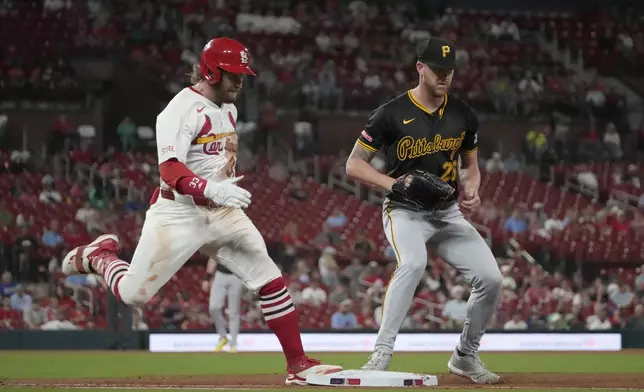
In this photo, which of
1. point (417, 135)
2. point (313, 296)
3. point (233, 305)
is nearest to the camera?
point (417, 135)

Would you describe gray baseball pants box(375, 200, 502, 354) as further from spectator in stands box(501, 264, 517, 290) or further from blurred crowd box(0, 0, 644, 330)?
spectator in stands box(501, 264, 517, 290)

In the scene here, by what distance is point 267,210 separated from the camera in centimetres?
2180

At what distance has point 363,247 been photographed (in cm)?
2036

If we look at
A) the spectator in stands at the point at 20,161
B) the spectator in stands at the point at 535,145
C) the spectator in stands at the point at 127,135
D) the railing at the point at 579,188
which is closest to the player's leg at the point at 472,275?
the spectator in stands at the point at 20,161

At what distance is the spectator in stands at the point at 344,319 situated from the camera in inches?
717

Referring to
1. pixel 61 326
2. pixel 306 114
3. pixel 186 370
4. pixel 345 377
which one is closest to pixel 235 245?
pixel 345 377

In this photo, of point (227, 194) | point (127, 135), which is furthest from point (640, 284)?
point (227, 194)

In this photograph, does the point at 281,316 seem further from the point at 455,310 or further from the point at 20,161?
the point at 20,161

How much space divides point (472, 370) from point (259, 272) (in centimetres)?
177

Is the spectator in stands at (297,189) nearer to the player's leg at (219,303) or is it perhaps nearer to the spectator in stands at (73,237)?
the spectator in stands at (73,237)

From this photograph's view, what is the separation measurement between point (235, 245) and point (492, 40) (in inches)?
833

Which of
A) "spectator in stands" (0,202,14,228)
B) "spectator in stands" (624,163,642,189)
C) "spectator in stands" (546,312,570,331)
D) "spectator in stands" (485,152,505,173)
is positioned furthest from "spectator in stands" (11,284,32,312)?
"spectator in stands" (624,163,642,189)

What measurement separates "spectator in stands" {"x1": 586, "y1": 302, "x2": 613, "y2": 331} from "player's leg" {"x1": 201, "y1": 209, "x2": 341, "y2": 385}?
37.1ft

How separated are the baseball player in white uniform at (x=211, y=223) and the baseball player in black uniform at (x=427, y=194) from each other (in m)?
0.75
